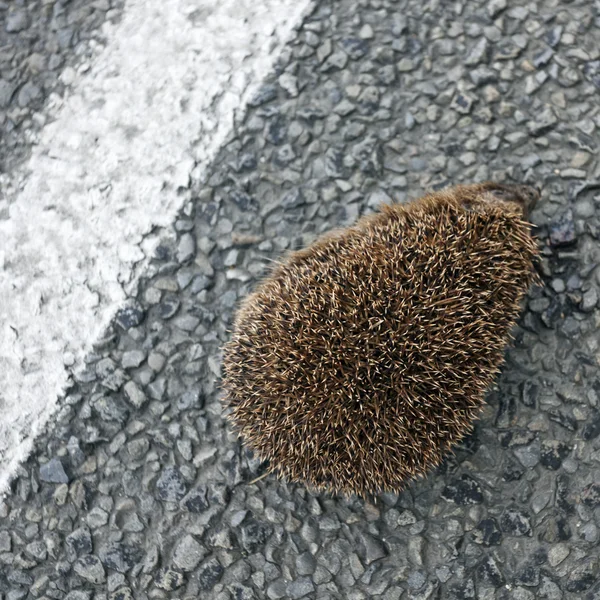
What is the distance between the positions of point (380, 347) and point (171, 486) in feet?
4.71

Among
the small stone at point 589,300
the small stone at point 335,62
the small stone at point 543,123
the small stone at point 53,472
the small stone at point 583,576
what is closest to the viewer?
the small stone at point 583,576

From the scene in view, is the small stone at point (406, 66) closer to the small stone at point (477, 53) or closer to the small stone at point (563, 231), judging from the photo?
the small stone at point (477, 53)

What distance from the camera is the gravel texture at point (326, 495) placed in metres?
3.64

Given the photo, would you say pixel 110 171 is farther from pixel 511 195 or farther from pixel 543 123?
pixel 543 123

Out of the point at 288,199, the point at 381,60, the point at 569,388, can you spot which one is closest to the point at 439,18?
the point at 381,60

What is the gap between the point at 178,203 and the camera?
4344 mm

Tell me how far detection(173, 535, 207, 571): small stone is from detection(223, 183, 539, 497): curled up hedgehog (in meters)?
0.66

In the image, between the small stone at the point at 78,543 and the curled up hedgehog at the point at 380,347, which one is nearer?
the curled up hedgehog at the point at 380,347

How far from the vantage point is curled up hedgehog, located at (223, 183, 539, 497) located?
3223 mm

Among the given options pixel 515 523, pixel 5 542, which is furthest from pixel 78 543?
pixel 515 523

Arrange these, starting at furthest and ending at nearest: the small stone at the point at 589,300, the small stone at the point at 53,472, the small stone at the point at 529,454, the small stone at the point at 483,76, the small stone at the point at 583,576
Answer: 1. the small stone at the point at 483,76
2. the small stone at the point at 589,300
3. the small stone at the point at 53,472
4. the small stone at the point at 529,454
5. the small stone at the point at 583,576

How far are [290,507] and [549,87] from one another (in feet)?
9.69

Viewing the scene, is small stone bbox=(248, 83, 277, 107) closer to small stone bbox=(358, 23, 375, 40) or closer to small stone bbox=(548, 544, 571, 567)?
small stone bbox=(358, 23, 375, 40)

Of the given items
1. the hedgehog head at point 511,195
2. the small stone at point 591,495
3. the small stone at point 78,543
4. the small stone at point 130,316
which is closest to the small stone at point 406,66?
the hedgehog head at point 511,195
